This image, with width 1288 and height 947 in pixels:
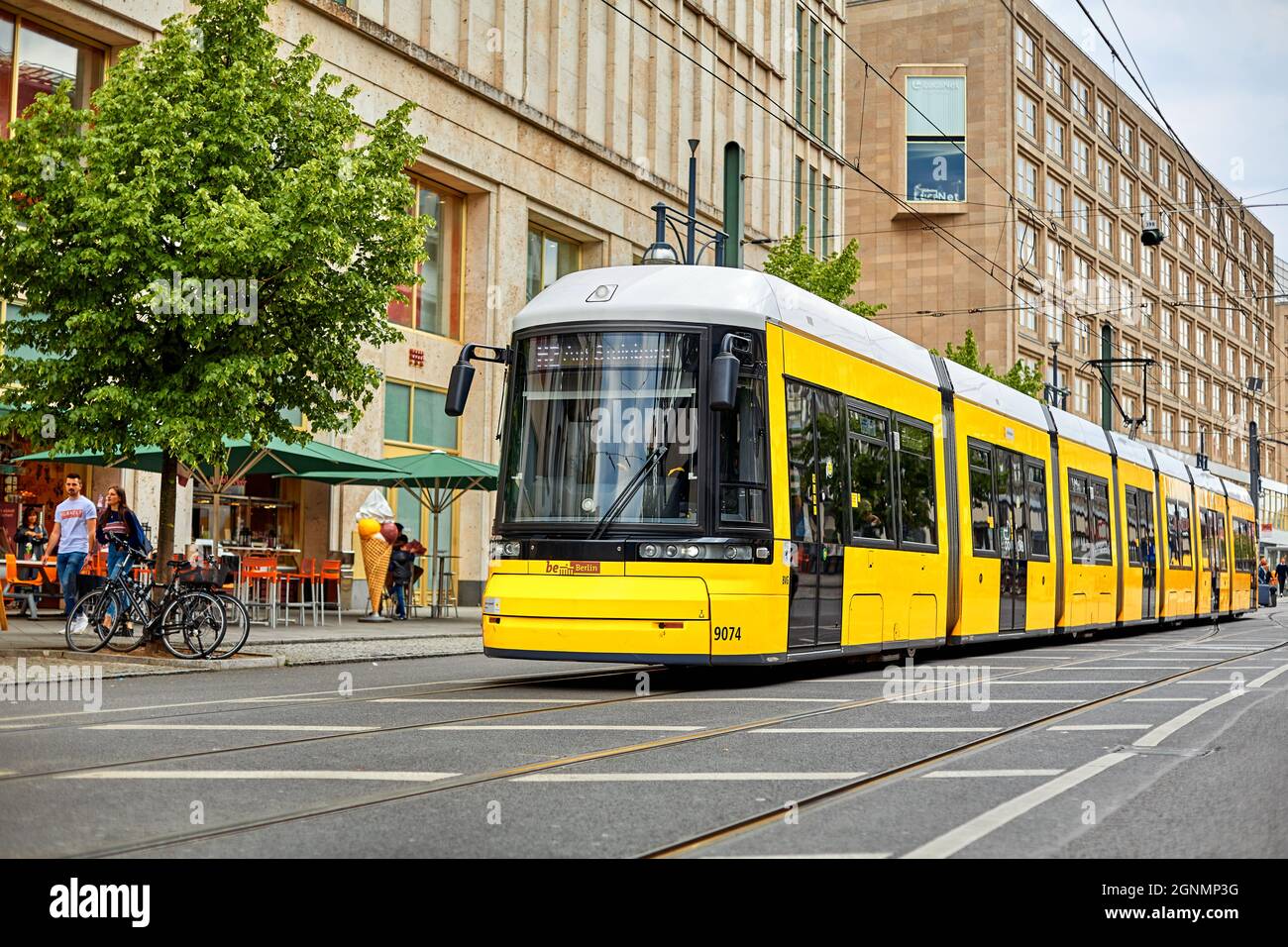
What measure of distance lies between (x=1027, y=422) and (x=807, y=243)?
26291 millimetres

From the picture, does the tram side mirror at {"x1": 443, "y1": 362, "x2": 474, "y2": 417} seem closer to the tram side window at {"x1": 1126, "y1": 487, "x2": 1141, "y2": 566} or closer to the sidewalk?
the sidewalk

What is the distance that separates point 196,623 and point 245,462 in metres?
4.36

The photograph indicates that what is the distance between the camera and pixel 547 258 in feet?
110

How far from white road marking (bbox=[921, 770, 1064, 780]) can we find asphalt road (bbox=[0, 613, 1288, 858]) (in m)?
0.03

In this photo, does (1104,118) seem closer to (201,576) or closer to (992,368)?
(992,368)

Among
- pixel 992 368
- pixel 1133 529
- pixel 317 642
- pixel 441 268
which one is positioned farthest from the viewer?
pixel 992 368

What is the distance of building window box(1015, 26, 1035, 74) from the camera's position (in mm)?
68000

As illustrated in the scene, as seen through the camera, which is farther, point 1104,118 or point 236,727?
point 1104,118

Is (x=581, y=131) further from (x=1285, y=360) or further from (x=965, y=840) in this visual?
(x=1285, y=360)

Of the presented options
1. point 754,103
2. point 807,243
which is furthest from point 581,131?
point 807,243

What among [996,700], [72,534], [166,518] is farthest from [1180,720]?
[72,534]

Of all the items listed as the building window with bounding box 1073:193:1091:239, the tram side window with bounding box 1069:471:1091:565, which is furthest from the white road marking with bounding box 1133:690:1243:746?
the building window with bounding box 1073:193:1091:239
